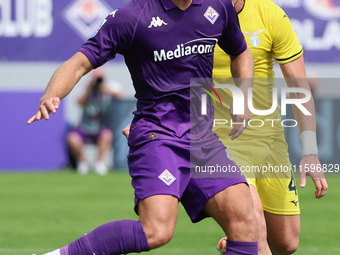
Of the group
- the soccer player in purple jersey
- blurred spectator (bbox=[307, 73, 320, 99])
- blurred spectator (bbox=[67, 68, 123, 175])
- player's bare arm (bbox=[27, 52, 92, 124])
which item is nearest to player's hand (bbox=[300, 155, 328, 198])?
the soccer player in purple jersey

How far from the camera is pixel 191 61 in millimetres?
4809

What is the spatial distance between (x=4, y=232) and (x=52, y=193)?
379 cm

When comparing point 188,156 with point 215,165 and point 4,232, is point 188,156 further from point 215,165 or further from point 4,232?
point 4,232

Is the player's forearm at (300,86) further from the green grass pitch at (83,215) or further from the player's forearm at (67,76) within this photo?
the green grass pitch at (83,215)

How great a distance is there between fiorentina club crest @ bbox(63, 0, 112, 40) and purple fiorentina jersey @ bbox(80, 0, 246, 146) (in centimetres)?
1203

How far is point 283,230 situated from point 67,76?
2430mm

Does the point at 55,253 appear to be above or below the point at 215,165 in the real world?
below

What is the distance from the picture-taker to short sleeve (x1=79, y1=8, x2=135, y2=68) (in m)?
4.62

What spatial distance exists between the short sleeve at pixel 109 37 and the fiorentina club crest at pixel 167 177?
0.77m

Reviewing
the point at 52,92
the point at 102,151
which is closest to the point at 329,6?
the point at 102,151

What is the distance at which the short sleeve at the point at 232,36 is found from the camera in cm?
500

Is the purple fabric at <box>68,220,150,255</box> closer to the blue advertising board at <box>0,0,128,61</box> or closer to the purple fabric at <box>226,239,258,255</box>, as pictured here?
the purple fabric at <box>226,239,258,255</box>

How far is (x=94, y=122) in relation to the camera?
16.2m

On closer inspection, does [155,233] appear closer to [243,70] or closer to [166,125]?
[166,125]
